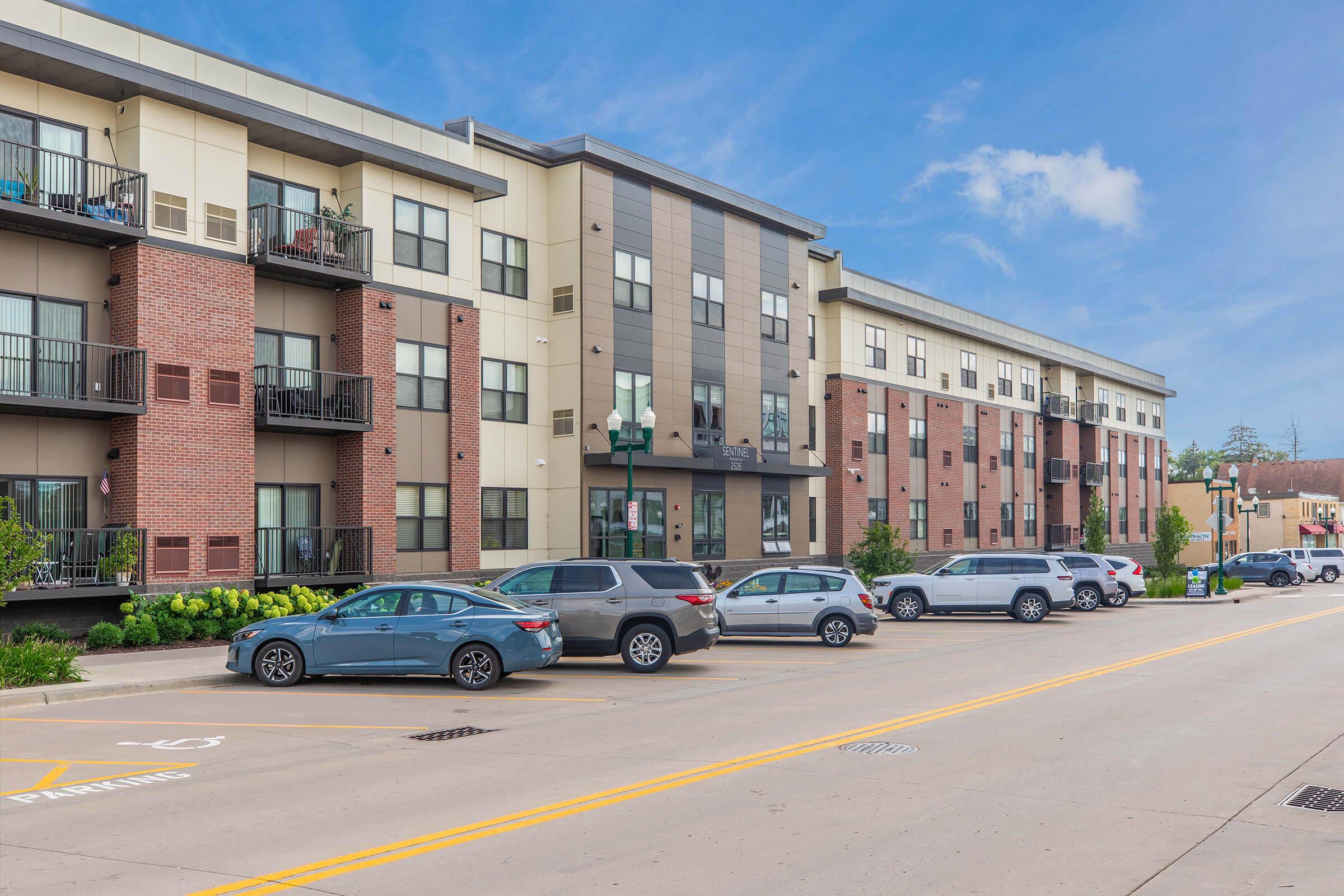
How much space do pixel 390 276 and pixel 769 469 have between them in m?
15.9

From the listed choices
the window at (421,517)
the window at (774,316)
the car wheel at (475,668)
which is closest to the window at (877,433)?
the window at (774,316)

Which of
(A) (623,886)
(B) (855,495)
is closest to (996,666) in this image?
(A) (623,886)

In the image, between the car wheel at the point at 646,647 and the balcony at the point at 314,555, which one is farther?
the balcony at the point at 314,555

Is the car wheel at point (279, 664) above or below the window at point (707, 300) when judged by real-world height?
below

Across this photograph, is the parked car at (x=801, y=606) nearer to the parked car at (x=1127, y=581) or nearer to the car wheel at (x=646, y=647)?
the car wheel at (x=646, y=647)

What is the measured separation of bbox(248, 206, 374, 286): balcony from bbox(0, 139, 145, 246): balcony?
8.64 ft

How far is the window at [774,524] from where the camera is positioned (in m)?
38.9

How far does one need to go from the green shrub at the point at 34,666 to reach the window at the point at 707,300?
2309 cm

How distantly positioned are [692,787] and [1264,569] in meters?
50.8

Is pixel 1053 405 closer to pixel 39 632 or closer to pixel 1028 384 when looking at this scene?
pixel 1028 384

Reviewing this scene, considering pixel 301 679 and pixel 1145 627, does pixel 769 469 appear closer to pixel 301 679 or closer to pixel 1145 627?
pixel 1145 627

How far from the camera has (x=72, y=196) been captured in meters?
20.8

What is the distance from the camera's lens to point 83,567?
68.2ft

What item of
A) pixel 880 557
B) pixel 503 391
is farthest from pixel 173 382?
pixel 880 557
